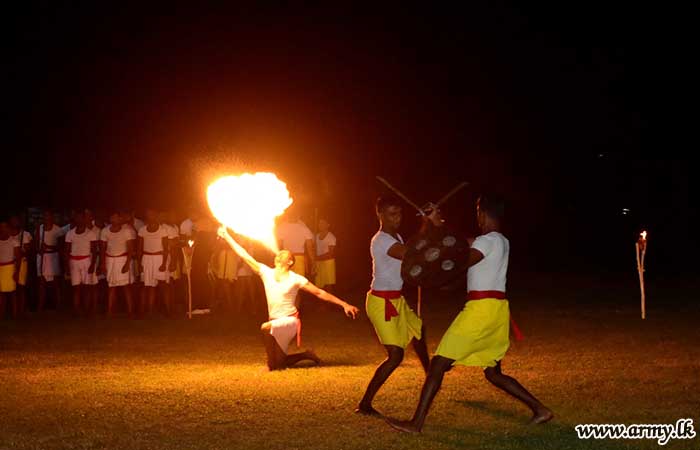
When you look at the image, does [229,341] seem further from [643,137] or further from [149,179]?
[643,137]

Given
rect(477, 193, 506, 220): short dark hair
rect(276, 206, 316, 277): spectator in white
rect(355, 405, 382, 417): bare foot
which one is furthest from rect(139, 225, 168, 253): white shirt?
rect(477, 193, 506, 220): short dark hair

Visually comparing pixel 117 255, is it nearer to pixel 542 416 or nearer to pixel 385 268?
pixel 385 268

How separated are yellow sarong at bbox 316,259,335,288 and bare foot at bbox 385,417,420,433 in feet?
42.3

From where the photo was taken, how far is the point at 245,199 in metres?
14.0

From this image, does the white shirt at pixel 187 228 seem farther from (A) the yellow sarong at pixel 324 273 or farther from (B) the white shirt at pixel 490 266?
(B) the white shirt at pixel 490 266

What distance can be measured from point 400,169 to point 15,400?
86.3 ft

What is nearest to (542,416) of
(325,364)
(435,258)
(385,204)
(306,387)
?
(435,258)

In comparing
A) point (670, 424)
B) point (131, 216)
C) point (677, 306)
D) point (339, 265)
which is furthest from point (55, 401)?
point (339, 265)

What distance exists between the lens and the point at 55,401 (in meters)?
10.7

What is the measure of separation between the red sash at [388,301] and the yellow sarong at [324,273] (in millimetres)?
11928

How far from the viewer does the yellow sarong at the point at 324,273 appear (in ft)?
72.0

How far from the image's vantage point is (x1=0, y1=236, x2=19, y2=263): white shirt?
20266 mm

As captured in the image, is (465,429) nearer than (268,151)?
Yes

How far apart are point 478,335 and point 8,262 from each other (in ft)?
45.7
